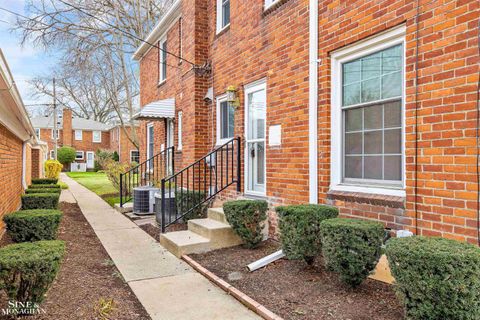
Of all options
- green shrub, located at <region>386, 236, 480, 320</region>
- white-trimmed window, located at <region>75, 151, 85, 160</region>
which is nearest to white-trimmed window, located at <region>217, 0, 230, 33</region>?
green shrub, located at <region>386, 236, 480, 320</region>

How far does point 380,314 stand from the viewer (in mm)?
3213

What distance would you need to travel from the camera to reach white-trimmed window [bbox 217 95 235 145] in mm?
7672

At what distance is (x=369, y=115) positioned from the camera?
4.42 m

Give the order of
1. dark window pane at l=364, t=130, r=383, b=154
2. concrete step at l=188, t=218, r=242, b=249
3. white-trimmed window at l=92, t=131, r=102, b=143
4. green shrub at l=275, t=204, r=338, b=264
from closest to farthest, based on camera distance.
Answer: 1. green shrub at l=275, t=204, r=338, b=264
2. dark window pane at l=364, t=130, r=383, b=154
3. concrete step at l=188, t=218, r=242, b=249
4. white-trimmed window at l=92, t=131, r=102, b=143

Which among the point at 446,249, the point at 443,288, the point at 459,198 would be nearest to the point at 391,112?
the point at 459,198

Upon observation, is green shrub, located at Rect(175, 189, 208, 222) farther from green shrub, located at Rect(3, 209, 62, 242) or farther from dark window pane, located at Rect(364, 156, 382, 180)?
dark window pane, located at Rect(364, 156, 382, 180)

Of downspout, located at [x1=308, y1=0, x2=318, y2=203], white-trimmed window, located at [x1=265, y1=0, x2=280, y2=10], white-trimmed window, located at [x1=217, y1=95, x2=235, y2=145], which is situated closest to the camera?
downspout, located at [x1=308, y1=0, x2=318, y2=203]

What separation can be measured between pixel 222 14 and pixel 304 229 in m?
5.68

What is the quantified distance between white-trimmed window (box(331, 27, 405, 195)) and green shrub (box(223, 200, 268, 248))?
1195 mm

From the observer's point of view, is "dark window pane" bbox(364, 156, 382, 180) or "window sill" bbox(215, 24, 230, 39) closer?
"dark window pane" bbox(364, 156, 382, 180)

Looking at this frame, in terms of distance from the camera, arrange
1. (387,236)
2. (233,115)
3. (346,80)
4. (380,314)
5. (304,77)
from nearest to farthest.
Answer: (380,314) < (387,236) < (346,80) < (304,77) < (233,115)

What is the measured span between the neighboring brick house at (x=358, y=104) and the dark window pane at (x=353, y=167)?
0.02 m

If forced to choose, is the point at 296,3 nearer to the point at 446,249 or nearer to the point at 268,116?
the point at 268,116

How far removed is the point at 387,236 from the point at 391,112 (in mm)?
1378
